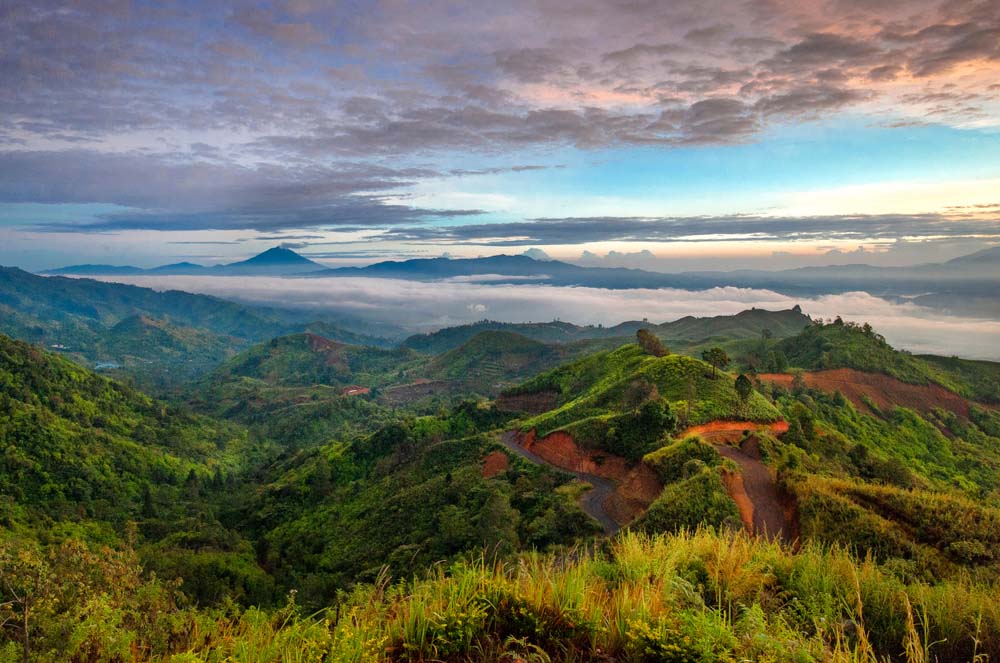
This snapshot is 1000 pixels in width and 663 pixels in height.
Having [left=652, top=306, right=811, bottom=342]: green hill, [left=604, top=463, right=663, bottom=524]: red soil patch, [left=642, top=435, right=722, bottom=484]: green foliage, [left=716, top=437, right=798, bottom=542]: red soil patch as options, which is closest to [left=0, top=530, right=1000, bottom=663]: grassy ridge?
[left=716, top=437, right=798, bottom=542]: red soil patch

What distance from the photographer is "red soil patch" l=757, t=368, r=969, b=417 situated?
63750 mm

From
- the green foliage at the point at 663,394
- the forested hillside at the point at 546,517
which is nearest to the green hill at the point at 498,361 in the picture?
the forested hillside at the point at 546,517

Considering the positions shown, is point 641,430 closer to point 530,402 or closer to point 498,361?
point 530,402

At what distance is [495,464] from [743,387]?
21.4 metres

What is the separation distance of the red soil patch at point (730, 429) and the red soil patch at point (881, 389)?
88.1ft

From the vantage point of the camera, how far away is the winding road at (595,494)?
2876 centimetres

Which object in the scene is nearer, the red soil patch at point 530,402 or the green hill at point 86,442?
the green hill at point 86,442

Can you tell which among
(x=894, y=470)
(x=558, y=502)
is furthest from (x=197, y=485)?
(x=894, y=470)

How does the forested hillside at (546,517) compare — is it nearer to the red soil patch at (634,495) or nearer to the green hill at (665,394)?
the red soil patch at (634,495)

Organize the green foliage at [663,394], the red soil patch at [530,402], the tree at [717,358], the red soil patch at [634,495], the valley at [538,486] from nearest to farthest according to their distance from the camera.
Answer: the valley at [538,486]
the red soil patch at [634,495]
the green foliage at [663,394]
the tree at [717,358]
the red soil patch at [530,402]

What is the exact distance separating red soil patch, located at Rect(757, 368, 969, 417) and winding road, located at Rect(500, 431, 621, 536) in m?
35.8

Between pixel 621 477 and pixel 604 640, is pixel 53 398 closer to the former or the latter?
pixel 621 477

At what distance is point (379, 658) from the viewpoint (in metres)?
4.01

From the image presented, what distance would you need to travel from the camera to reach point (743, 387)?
129 ft
